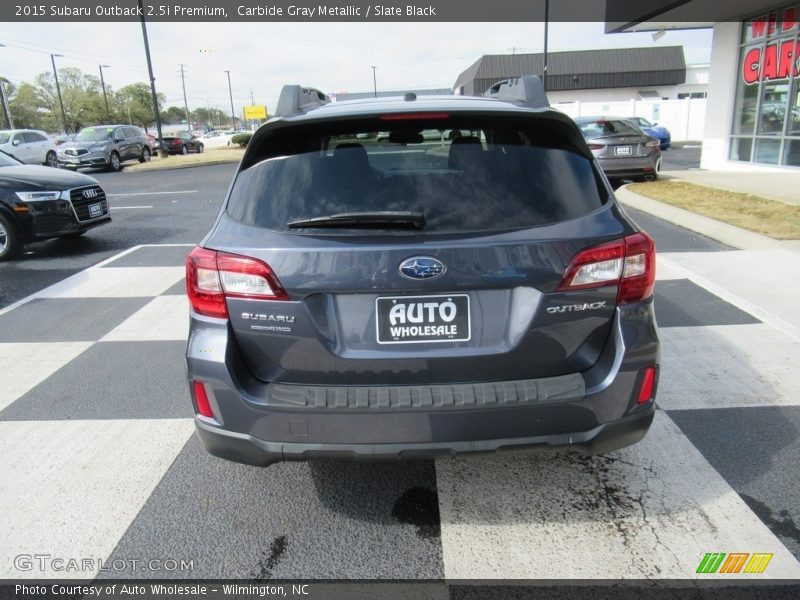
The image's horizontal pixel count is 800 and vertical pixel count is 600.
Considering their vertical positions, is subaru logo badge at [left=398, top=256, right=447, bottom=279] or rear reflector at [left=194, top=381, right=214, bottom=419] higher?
subaru logo badge at [left=398, top=256, right=447, bottom=279]

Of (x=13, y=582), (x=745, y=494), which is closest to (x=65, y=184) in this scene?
(x=13, y=582)

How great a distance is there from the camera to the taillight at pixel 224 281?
7.35 feet

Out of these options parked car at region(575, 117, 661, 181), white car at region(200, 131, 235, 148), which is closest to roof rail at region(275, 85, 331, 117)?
parked car at region(575, 117, 661, 181)

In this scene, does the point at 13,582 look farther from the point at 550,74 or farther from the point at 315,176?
the point at 550,74

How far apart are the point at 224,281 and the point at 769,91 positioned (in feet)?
54.5

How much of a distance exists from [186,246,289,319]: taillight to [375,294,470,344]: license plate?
38cm

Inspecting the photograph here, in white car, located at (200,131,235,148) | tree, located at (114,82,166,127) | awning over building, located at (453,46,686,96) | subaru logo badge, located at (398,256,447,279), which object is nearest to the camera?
subaru logo badge, located at (398,256,447,279)

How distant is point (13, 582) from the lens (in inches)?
91.6

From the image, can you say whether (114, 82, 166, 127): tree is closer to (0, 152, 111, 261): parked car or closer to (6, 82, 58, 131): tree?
(6, 82, 58, 131): tree

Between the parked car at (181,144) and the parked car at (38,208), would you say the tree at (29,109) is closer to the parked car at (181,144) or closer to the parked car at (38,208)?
the parked car at (181,144)

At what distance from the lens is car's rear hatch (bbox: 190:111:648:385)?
2182mm

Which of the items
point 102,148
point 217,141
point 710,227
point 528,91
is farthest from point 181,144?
point 528,91

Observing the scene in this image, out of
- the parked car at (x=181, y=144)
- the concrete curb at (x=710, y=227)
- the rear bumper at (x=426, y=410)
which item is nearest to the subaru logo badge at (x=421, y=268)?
the rear bumper at (x=426, y=410)

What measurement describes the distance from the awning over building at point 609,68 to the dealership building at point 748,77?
3498 centimetres
